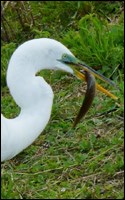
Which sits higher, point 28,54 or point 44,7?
point 28,54

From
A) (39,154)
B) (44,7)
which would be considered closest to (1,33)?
(44,7)

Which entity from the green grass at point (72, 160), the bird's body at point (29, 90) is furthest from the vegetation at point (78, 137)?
the bird's body at point (29, 90)

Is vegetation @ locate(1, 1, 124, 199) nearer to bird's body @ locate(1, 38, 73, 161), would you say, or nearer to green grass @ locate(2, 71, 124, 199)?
green grass @ locate(2, 71, 124, 199)

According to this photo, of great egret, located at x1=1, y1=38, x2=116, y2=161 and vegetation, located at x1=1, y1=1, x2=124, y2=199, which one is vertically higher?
great egret, located at x1=1, y1=38, x2=116, y2=161

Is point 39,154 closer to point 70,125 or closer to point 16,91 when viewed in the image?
point 70,125

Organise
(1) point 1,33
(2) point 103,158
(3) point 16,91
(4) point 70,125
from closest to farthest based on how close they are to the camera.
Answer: (3) point 16,91 → (2) point 103,158 → (4) point 70,125 → (1) point 1,33

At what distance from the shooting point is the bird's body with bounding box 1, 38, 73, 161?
3623 millimetres

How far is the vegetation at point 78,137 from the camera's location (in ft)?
13.6

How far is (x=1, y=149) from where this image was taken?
3707 millimetres

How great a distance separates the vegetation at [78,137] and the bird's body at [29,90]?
51 cm

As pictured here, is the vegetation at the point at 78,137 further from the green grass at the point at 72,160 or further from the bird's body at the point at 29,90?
the bird's body at the point at 29,90

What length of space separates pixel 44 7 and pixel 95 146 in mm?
2560

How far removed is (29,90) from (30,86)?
22mm

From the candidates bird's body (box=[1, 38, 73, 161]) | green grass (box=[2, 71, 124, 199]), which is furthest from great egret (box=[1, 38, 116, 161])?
green grass (box=[2, 71, 124, 199])
